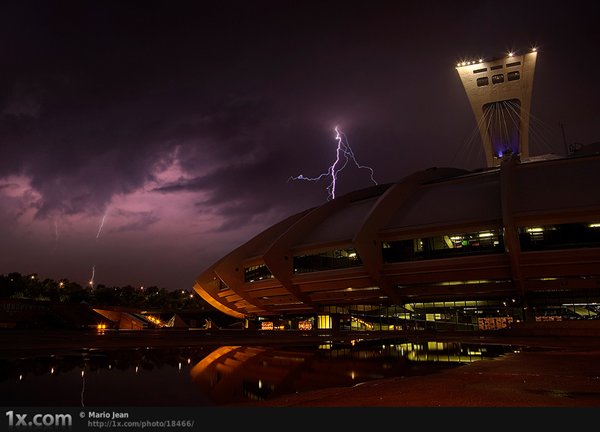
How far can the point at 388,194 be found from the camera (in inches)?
1641

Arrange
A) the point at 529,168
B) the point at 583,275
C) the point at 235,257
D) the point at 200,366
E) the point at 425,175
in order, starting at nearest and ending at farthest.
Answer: the point at 200,366
the point at 583,275
the point at 529,168
the point at 425,175
the point at 235,257

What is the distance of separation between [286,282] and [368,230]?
11393 mm

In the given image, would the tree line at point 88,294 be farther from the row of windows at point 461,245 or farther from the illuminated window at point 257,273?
the row of windows at point 461,245

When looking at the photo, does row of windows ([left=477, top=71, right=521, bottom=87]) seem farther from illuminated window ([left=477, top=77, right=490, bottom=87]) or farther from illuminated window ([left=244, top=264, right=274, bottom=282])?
illuminated window ([left=244, top=264, right=274, bottom=282])

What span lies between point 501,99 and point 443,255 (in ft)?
107

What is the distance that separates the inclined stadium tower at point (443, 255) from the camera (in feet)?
108

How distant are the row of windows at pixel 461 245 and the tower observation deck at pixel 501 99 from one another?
2717 centimetres

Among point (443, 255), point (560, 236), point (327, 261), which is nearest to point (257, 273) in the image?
point (327, 261)

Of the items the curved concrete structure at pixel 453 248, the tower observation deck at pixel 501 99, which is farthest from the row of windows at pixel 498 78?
the curved concrete structure at pixel 453 248

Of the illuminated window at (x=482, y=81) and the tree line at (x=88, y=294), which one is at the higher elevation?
Result: the illuminated window at (x=482, y=81)

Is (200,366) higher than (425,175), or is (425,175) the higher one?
(425,175)

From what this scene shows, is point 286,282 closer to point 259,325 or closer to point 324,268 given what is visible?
point 324,268

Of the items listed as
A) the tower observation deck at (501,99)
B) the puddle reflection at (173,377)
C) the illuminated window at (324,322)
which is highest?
the tower observation deck at (501,99)

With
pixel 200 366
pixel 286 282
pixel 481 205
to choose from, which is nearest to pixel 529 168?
pixel 481 205
